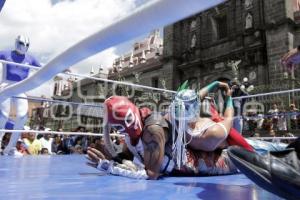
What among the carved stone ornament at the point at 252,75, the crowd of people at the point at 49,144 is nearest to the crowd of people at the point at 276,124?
the carved stone ornament at the point at 252,75

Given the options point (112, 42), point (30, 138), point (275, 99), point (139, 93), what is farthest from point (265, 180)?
point (139, 93)

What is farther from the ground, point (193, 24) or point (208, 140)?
point (193, 24)

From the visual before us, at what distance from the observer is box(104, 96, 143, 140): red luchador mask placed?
65.8 inches

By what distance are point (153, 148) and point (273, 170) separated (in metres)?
0.80

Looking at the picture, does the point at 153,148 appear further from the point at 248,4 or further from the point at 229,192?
the point at 248,4

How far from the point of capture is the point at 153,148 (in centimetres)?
164

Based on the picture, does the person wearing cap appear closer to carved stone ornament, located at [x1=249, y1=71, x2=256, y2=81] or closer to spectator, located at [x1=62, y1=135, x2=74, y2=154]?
spectator, located at [x1=62, y1=135, x2=74, y2=154]

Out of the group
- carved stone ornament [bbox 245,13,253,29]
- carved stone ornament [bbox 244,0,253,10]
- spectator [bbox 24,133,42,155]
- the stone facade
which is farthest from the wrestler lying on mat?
carved stone ornament [bbox 244,0,253,10]

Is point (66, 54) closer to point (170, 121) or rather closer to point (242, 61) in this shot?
point (170, 121)

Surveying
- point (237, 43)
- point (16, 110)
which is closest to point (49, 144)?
point (16, 110)

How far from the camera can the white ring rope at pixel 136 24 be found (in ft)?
2.02

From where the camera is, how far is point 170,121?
1.81 m

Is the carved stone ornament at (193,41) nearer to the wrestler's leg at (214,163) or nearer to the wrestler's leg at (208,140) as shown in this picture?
the wrestler's leg at (214,163)

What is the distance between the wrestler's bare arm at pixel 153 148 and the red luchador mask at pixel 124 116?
6cm
